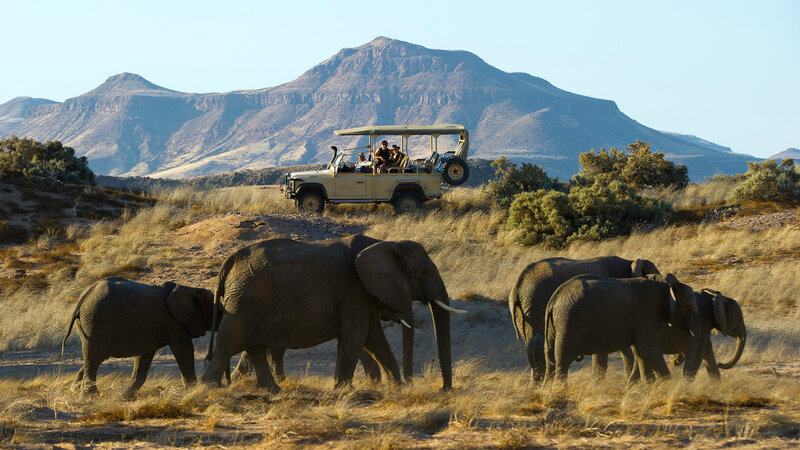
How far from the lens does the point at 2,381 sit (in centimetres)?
1307

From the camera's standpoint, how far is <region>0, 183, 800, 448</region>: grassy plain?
9.05 m

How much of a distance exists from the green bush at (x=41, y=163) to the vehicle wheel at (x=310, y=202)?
910 centimetres

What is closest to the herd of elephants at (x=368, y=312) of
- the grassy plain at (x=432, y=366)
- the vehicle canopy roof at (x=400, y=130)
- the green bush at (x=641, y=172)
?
the grassy plain at (x=432, y=366)

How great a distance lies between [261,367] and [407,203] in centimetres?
1905

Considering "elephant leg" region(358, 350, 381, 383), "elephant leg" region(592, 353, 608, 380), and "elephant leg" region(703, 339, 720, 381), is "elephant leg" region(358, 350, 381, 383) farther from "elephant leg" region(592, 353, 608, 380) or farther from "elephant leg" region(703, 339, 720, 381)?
"elephant leg" region(703, 339, 720, 381)

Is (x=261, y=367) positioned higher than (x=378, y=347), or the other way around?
(x=378, y=347)

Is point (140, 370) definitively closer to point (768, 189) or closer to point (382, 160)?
point (382, 160)

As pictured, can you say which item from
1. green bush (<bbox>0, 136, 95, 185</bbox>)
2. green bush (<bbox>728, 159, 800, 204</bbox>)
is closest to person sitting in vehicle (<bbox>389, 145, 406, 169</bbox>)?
green bush (<bbox>728, 159, 800, 204</bbox>)

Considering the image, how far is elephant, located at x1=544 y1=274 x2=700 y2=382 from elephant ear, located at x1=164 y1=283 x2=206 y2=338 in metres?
4.61

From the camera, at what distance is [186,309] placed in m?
12.1

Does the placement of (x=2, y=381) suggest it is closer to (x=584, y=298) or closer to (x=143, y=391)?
(x=143, y=391)

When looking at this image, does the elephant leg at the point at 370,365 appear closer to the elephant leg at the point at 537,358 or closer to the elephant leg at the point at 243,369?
the elephant leg at the point at 243,369

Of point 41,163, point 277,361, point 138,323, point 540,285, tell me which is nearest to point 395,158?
point 41,163

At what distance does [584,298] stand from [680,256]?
1279 centimetres
